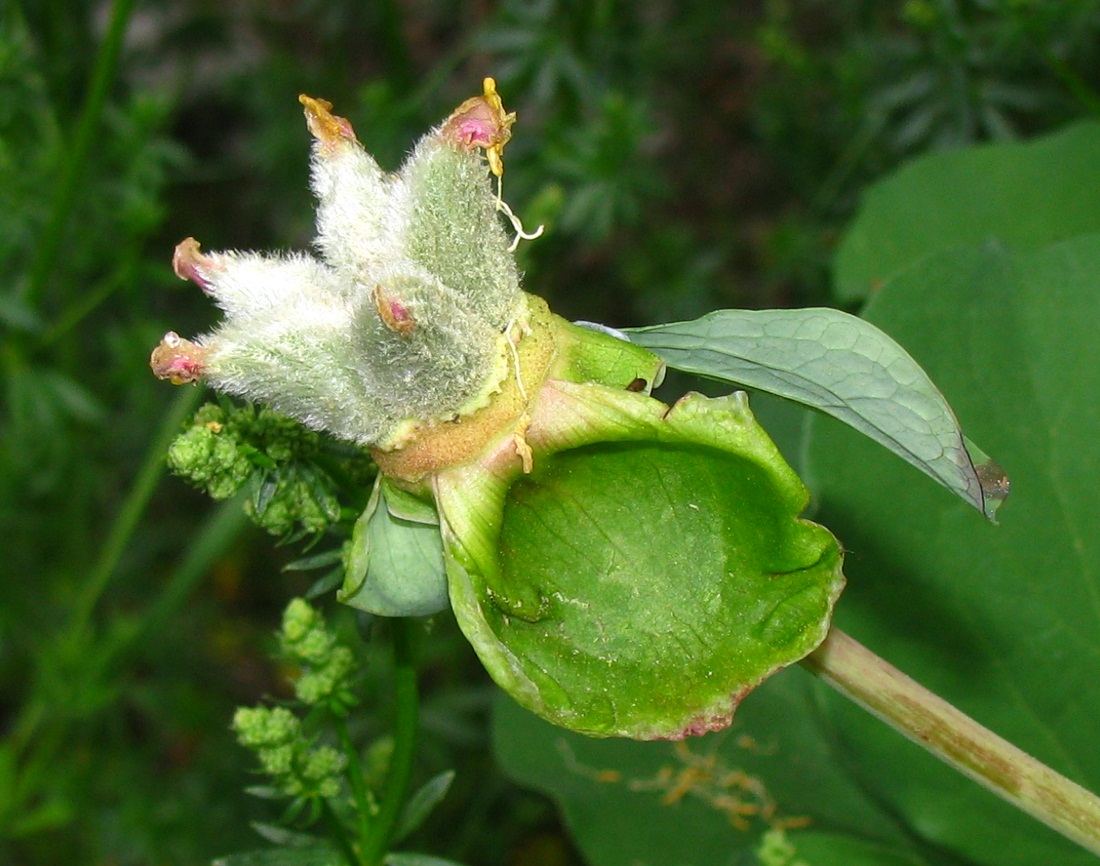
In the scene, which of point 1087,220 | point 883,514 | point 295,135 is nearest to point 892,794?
point 883,514

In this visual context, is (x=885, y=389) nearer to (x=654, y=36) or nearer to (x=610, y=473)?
(x=610, y=473)

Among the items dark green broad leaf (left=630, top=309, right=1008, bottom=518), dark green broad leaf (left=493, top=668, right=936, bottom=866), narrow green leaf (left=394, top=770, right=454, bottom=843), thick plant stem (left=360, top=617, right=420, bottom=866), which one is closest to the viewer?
dark green broad leaf (left=630, top=309, right=1008, bottom=518)

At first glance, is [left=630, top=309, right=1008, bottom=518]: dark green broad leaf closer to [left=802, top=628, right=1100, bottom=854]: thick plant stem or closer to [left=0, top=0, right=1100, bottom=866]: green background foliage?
[left=802, top=628, right=1100, bottom=854]: thick plant stem

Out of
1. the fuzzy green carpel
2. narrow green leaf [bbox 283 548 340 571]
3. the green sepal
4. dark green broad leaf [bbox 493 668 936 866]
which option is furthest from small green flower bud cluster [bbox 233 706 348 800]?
dark green broad leaf [bbox 493 668 936 866]

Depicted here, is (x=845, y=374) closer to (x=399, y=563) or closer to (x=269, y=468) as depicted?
(x=399, y=563)

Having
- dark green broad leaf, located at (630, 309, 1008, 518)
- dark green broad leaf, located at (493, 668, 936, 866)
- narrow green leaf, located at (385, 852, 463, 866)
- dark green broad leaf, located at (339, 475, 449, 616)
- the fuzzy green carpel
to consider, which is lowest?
dark green broad leaf, located at (493, 668, 936, 866)

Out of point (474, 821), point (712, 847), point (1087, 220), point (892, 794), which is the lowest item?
point (474, 821)

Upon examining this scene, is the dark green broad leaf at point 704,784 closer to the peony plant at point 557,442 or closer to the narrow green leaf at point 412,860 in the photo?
the narrow green leaf at point 412,860
